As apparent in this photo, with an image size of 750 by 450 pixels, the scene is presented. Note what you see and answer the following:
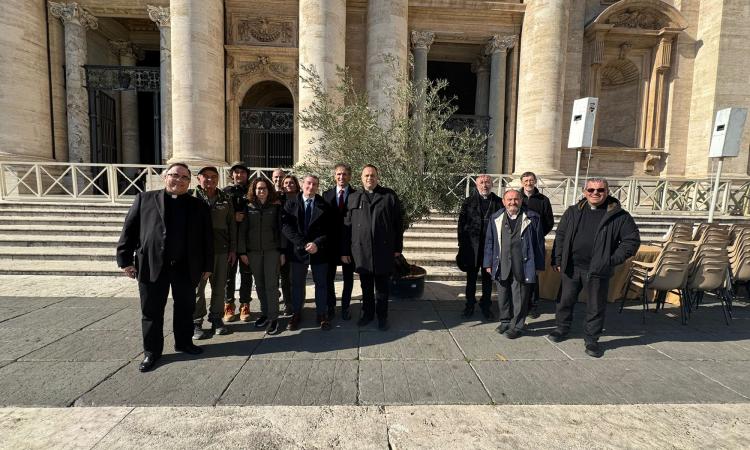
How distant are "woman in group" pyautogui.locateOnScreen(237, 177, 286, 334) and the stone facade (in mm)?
7412

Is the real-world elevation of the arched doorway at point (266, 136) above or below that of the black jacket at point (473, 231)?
above

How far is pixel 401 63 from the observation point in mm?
11398

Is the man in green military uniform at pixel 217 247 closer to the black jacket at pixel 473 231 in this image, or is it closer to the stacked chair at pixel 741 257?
the black jacket at pixel 473 231

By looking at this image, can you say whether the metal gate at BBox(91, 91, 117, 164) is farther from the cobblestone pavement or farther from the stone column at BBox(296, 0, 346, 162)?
the cobblestone pavement

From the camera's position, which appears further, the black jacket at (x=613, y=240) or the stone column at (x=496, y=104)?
the stone column at (x=496, y=104)

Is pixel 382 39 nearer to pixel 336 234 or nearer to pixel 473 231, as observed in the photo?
pixel 473 231

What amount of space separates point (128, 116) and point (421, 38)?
12.9 m

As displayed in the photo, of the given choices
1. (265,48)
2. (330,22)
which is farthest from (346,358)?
(265,48)

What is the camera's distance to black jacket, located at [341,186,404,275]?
4.42 m

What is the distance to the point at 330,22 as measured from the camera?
1127cm

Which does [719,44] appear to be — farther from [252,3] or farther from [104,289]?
[104,289]

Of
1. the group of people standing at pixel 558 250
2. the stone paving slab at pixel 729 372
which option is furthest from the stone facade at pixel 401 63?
the stone paving slab at pixel 729 372

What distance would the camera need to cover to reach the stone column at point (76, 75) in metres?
13.0

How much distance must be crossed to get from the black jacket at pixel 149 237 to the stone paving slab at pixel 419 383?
2.02 meters
